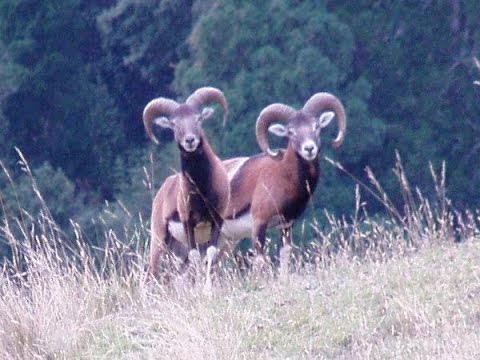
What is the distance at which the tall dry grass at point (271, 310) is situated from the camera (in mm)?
8555

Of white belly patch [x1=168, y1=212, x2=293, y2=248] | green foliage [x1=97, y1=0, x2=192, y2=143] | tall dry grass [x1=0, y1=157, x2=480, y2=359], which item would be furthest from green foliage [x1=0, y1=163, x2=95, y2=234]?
tall dry grass [x1=0, y1=157, x2=480, y2=359]

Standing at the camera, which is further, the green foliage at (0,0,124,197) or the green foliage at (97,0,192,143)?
the green foliage at (0,0,124,197)

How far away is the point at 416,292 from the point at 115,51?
26736mm

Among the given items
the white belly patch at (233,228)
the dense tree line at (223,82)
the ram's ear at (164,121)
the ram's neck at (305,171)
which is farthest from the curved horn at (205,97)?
the dense tree line at (223,82)

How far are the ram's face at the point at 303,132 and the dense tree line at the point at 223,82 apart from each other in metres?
13.7

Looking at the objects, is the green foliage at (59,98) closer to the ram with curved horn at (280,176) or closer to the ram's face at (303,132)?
the ram with curved horn at (280,176)

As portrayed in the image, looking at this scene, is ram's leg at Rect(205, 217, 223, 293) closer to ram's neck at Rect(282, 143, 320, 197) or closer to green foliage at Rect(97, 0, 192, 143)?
ram's neck at Rect(282, 143, 320, 197)

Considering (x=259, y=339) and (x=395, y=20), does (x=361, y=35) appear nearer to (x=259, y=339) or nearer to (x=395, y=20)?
(x=395, y=20)

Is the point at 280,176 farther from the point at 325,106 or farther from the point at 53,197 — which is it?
the point at 53,197

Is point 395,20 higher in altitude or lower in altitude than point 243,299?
lower

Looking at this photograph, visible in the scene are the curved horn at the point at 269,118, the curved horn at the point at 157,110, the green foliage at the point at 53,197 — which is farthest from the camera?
the green foliage at the point at 53,197

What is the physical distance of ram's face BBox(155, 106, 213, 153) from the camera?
1385 centimetres

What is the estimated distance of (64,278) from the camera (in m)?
10.3

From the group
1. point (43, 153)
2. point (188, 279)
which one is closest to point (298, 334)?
point (188, 279)
